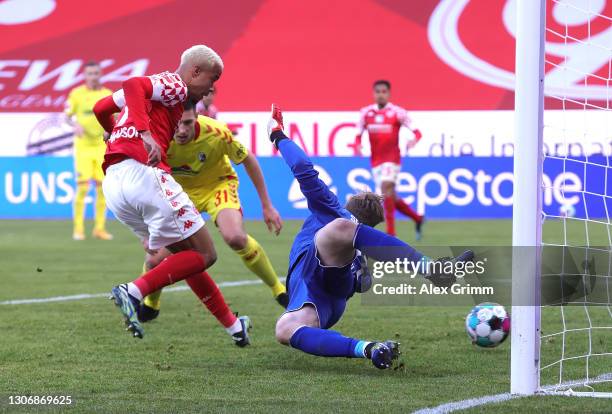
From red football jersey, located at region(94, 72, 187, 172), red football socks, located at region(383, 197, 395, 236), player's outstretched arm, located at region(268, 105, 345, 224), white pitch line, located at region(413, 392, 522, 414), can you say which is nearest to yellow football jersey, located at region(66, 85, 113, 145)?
red football socks, located at region(383, 197, 395, 236)

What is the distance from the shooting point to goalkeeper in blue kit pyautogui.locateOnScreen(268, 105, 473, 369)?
5.66 meters

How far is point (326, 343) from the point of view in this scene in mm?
5723

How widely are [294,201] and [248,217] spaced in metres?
0.88

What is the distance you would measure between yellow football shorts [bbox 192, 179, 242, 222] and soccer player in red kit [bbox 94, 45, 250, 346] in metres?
1.68

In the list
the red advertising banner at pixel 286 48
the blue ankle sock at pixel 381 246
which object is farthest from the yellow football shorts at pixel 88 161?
the blue ankle sock at pixel 381 246

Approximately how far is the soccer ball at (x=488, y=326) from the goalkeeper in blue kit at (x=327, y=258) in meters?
0.82

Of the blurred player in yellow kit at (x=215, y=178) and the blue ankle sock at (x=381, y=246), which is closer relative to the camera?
the blue ankle sock at (x=381, y=246)

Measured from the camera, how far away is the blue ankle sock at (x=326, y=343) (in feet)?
18.3

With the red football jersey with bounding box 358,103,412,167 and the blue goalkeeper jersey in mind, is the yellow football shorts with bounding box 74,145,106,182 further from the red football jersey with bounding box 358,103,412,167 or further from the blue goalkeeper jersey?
the blue goalkeeper jersey

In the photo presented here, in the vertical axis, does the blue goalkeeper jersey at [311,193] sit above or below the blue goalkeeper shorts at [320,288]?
above

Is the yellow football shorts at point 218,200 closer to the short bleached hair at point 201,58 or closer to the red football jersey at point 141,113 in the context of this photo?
the red football jersey at point 141,113

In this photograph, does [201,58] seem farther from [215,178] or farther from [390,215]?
[390,215]

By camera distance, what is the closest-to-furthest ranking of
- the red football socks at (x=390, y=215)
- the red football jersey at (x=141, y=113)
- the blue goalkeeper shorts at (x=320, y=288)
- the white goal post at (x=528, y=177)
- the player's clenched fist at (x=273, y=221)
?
the white goal post at (x=528, y=177) → the red football jersey at (x=141, y=113) → the blue goalkeeper shorts at (x=320, y=288) → the player's clenched fist at (x=273, y=221) → the red football socks at (x=390, y=215)

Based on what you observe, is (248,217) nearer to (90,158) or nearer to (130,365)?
(90,158)
